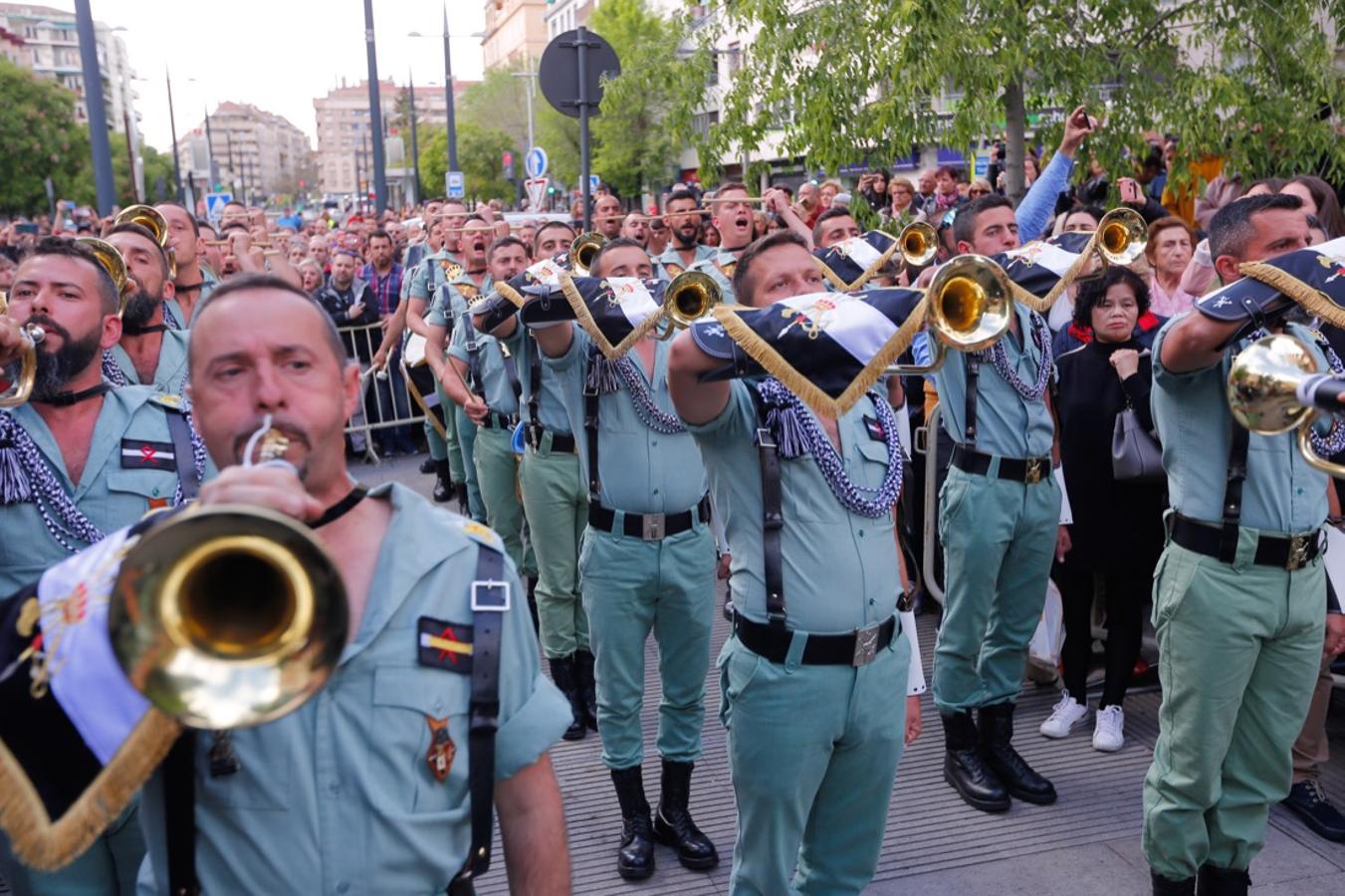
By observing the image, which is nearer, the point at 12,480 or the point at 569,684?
the point at 12,480

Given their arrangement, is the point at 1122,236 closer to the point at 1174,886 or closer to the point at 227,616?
the point at 1174,886

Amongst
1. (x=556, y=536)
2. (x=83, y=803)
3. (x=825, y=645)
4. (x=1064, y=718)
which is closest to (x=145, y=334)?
(x=556, y=536)

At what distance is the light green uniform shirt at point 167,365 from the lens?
4.76m

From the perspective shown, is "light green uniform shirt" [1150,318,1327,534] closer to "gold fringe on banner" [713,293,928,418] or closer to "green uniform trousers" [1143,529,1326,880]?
"green uniform trousers" [1143,529,1326,880]

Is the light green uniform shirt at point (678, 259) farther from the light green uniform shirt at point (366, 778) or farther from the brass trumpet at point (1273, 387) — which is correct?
the light green uniform shirt at point (366, 778)

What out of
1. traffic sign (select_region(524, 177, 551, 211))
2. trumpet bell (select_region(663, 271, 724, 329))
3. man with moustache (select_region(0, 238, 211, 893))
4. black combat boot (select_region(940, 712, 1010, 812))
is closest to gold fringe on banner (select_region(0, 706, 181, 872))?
man with moustache (select_region(0, 238, 211, 893))

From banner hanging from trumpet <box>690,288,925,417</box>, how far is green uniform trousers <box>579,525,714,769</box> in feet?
5.91

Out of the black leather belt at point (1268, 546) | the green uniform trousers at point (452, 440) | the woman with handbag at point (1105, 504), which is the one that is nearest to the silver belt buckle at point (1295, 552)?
the black leather belt at point (1268, 546)

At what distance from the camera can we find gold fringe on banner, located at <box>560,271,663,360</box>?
173 inches

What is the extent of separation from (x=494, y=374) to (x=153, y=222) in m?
Result: 1.99

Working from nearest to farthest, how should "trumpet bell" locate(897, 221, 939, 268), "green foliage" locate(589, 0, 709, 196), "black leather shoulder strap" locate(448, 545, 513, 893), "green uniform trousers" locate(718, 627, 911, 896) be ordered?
"black leather shoulder strap" locate(448, 545, 513, 893) < "green uniform trousers" locate(718, 627, 911, 896) < "trumpet bell" locate(897, 221, 939, 268) < "green foliage" locate(589, 0, 709, 196)

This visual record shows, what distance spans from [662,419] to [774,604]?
5.08 feet

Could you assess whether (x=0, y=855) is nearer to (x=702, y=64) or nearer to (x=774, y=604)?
(x=774, y=604)

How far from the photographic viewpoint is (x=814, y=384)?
9.50 feet
